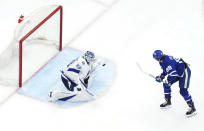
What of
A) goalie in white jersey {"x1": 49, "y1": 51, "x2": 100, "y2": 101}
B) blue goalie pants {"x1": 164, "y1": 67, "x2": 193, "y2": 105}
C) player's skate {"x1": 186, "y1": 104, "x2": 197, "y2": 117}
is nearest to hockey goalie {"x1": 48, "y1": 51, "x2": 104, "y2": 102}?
goalie in white jersey {"x1": 49, "y1": 51, "x2": 100, "y2": 101}

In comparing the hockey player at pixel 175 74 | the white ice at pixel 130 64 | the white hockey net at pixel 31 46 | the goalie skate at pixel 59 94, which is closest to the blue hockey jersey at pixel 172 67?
the hockey player at pixel 175 74

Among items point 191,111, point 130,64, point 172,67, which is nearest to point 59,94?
point 130,64

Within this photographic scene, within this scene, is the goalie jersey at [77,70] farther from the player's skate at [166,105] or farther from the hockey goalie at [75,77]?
the player's skate at [166,105]

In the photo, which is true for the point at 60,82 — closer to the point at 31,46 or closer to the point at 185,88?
the point at 31,46

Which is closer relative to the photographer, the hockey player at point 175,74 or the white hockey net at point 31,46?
the hockey player at point 175,74

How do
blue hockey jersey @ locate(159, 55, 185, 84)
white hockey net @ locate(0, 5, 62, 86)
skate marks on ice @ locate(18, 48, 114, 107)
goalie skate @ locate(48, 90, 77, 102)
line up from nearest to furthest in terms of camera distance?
blue hockey jersey @ locate(159, 55, 185, 84) → goalie skate @ locate(48, 90, 77, 102) → skate marks on ice @ locate(18, 48, 114, 107) → white hockey net @ locate(0, 5, 62, 86)

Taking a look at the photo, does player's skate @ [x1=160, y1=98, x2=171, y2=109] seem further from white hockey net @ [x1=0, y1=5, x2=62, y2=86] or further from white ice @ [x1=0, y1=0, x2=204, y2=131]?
white hockey net @ [x1=0, y1=5, x2=62, y2=86]

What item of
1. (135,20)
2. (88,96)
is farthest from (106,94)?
(135,20)
